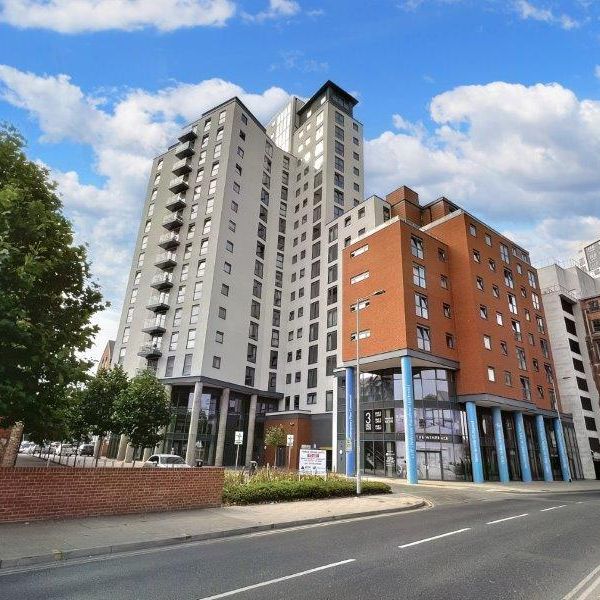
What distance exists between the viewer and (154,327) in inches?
1991

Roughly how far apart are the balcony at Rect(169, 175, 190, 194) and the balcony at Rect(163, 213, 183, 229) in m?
4.16

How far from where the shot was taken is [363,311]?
40.5 meters

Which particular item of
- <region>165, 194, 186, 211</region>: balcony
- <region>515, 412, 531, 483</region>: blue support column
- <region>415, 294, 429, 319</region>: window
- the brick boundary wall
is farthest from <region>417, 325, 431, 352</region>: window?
<region>165, 194, 186, 211</region>: balcony

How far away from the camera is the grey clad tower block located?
47.9m

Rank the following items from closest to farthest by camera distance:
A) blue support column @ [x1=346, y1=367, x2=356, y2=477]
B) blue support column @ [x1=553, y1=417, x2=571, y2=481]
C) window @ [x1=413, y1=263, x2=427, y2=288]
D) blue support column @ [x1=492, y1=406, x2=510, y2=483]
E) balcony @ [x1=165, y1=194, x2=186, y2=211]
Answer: blue support column @ [x1=346, y1=367, x2=356, y2=477] < blue support column @ [x1=492, y1=406, x2=510, y2=483] < window @ [x1=413, y1=263, x2=427, y2=288] < blue support column @ [x1=553, y1=417, x2=571, y2=481] < balcony @ [x1=165, y1=194, x2=186, y2=211]

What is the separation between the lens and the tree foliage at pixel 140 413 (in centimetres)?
3509

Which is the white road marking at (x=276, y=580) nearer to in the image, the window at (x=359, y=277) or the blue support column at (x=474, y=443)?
the blue support column at (x=474, y=443)

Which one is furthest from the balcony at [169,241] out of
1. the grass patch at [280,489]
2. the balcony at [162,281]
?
the grass patch at [280,489]

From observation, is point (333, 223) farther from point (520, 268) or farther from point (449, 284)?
point (520, 268)

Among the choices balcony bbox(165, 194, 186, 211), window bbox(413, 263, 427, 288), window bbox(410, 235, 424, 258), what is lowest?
window bbox(413, 263, 427, 288)

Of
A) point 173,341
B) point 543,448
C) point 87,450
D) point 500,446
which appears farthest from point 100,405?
point 543,448

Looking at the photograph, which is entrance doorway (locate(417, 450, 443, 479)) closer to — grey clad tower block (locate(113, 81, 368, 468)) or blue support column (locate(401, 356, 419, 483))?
blue support column (locate(401, 356, 419, 483))

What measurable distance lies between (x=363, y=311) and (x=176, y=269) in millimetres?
26745

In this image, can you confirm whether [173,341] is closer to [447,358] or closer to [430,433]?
[430,433]
